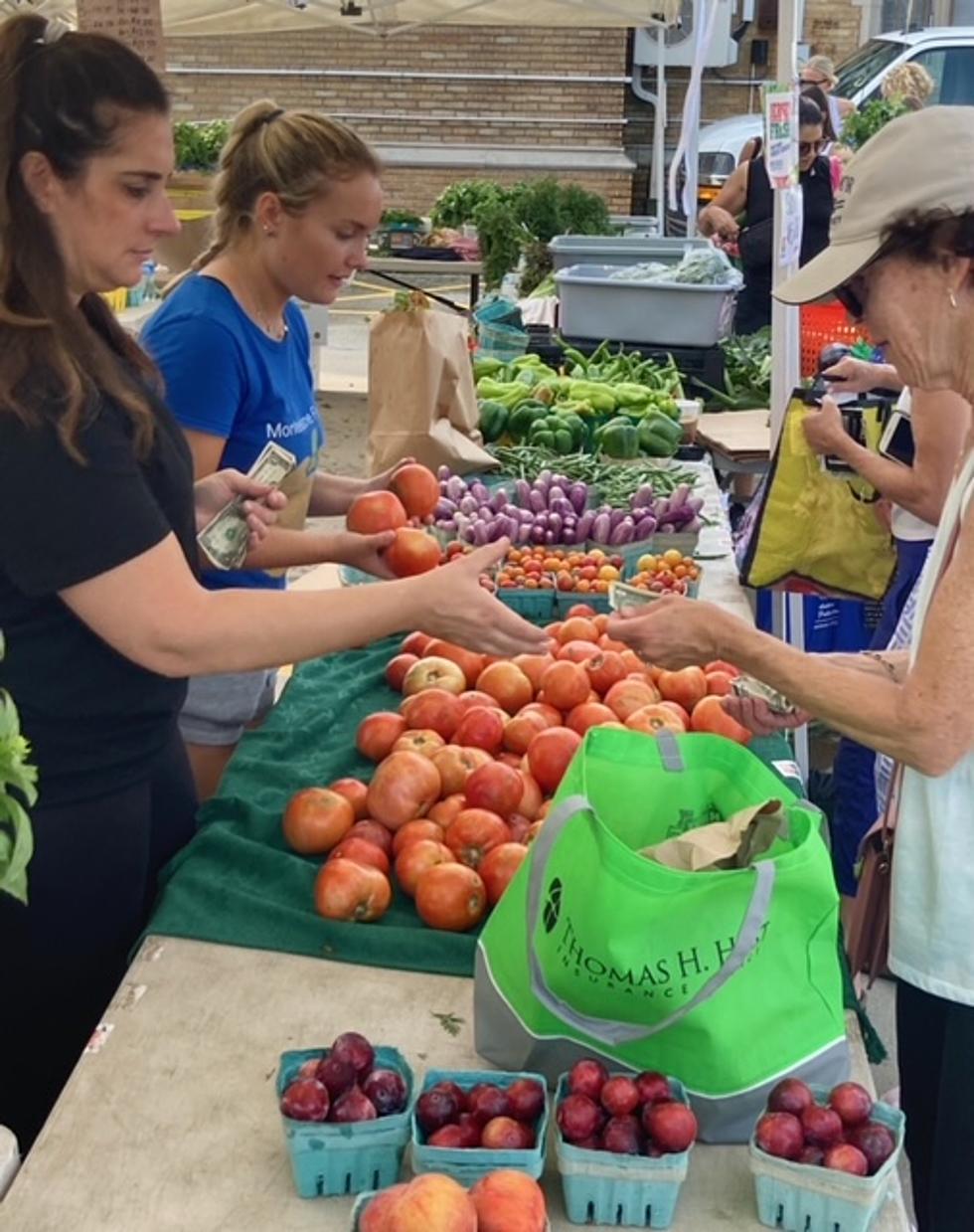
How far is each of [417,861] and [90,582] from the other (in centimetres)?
76

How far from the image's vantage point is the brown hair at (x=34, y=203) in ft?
6.29

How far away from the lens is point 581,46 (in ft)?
59.1

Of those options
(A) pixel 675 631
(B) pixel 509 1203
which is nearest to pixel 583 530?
(A) pixel 675 631

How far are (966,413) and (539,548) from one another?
1306 mm

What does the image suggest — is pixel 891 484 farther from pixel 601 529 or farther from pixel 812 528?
pixel 601 529

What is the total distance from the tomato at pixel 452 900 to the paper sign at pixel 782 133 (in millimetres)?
3160

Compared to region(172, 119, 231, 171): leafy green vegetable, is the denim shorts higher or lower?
lower

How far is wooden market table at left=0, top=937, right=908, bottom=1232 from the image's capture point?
1637 mm

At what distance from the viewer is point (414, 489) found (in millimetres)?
3395

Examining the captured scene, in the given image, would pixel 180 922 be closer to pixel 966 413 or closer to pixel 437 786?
pixel 437 786

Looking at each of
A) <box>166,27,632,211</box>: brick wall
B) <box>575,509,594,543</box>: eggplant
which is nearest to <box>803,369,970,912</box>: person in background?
<box>575,509,594,543</box>: eggplant

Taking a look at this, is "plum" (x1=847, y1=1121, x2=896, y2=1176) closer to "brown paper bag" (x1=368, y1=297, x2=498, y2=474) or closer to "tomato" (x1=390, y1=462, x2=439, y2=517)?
"tomato" (x1=390, y1=462, x2=439, y2=517)

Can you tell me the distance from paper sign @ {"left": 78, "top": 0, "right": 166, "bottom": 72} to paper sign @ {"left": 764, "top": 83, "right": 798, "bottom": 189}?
205 centimetres

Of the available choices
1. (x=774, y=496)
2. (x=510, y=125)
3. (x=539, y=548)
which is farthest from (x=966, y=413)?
(x=510, y=125)
